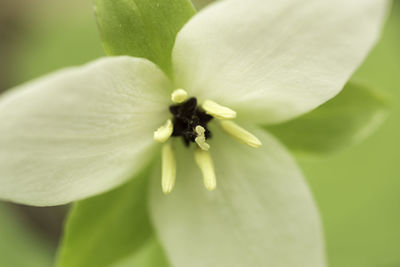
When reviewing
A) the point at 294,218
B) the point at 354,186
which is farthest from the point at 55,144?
the point at 354,186

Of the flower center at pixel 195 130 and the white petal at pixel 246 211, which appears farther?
the white petal at pixel 246 211

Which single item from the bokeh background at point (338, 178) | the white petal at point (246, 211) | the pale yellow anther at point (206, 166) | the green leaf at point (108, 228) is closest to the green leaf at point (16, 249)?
the bokeh background at point (338, 178)

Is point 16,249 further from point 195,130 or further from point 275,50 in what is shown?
point 275,50

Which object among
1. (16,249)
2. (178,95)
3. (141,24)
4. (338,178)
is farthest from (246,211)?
(16,249)

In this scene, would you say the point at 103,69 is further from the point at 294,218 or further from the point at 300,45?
the point at 294,218

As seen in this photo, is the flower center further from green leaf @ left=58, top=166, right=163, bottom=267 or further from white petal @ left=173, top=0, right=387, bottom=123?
green leaf @ left=58, top=166, right=163, bottom=267

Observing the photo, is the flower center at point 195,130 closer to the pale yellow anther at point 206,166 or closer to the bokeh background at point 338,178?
the pale yellow anther at point 206,166
